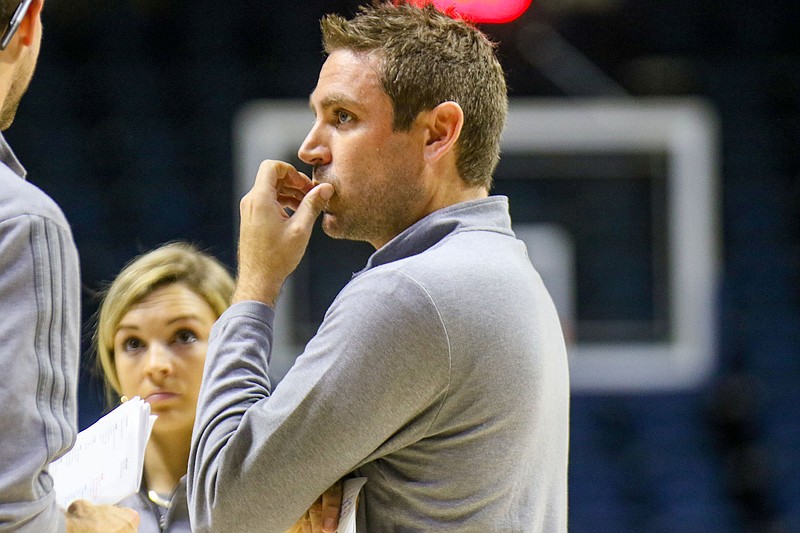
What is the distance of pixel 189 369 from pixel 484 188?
63cm

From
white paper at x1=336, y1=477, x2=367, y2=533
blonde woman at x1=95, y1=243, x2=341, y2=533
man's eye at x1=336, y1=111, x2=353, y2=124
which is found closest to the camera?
white paper at x1=336, y1=477, x2=367, y2=533

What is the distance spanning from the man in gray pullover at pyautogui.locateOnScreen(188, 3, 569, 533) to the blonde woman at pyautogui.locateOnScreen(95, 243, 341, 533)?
1.17 ft

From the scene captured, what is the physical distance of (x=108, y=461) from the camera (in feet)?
5.50

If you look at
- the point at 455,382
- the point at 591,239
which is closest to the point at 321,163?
the point at 455,382

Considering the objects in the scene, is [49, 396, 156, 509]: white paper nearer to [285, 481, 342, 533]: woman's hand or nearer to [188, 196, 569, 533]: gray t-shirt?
[188, 196, 569, 533]: gray t-shirt

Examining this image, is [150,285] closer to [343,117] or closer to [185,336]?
[185,336]

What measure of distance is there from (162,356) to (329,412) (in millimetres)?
587

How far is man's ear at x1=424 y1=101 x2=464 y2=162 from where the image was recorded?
1699mm

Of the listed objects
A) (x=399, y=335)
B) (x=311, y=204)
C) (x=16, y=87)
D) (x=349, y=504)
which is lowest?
(x=349, y=504)

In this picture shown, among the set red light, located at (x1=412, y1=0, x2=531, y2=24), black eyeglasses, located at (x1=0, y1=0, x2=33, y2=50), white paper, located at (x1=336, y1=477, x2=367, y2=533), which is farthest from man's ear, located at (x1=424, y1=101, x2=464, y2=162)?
red light, located at (x1=412, y1=0, x2=531, y2=24)

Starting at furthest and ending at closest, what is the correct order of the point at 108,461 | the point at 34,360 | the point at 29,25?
1. the point at 108,461
2. the point at 29,25
3. the point at 34,360

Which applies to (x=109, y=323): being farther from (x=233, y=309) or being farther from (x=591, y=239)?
(x=591, y=239)

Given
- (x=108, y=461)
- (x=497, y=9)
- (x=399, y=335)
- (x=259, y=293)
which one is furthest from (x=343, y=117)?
(x=497, y=9)

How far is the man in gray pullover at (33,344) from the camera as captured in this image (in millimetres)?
1255
